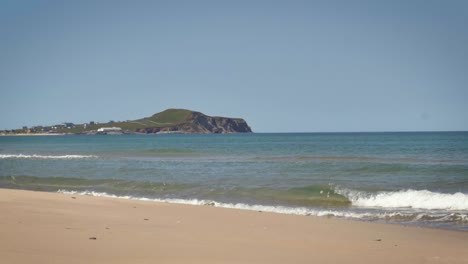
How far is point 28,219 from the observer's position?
395 inches

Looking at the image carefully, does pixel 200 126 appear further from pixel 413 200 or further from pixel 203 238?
pixel 203 238

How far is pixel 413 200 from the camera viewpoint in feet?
51.4

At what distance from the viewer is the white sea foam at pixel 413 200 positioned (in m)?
14.8

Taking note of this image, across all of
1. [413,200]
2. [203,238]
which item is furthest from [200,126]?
[203,238]

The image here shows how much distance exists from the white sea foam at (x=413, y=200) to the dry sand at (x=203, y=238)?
4.46 meters

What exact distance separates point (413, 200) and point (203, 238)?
9.28 metres

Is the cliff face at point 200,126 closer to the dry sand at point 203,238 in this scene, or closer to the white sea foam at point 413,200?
the white sea foam at point 413,200

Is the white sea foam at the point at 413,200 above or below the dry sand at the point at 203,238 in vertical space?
below

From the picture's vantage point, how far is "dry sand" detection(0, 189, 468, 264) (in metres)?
7.08

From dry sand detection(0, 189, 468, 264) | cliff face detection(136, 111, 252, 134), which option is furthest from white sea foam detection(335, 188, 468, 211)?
cliff face detection(136, 111, 252, 134)

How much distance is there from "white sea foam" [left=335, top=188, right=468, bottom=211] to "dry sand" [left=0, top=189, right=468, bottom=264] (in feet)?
14.6

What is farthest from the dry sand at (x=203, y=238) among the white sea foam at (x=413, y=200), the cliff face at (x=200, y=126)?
the cliff face at (x=200, y=126)

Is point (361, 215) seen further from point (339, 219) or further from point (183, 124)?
point (183, 124)

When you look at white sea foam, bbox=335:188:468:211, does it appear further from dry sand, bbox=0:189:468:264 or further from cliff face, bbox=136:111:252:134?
cliff face, bbox=136:111:252:134
